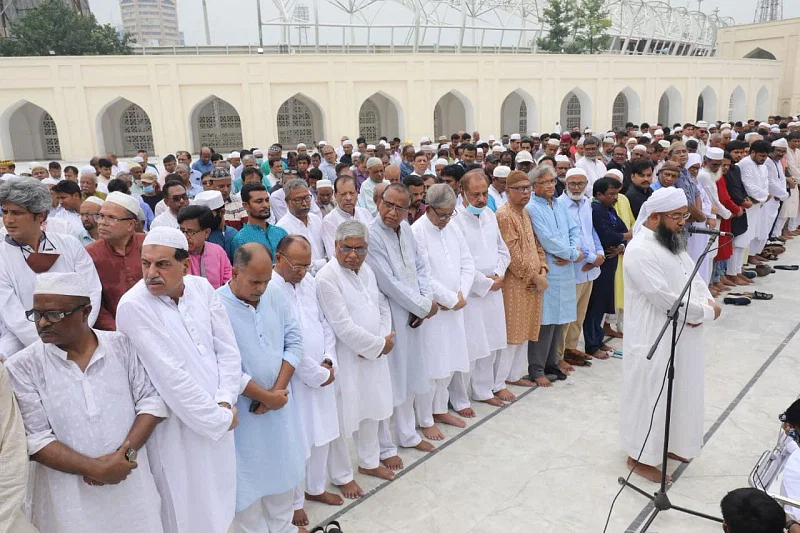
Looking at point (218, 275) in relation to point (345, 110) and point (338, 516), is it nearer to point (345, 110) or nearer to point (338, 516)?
point (338, 516)

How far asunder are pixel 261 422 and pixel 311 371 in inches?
14.9

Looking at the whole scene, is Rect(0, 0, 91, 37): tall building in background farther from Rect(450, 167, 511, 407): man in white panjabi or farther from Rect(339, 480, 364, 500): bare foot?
Rect(339, 480, 364, 500): bare foot

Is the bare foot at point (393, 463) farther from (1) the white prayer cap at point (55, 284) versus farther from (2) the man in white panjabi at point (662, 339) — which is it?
(1) the white prayer cap at point (55, 284)

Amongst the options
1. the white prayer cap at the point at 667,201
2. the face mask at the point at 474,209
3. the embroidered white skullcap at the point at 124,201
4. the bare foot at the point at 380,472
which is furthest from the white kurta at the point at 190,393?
the white prayer cap at the point at 667,201

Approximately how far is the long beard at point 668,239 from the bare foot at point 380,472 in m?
2.22

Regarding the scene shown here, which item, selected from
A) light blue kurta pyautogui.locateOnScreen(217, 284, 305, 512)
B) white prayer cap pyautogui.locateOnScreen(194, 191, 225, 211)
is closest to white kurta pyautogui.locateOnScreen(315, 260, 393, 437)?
light blue kurta pyautogui.locateOnScreen(217, 284, 305, 512)

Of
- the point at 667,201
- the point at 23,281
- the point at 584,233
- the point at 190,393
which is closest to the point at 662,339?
the point at 667,201

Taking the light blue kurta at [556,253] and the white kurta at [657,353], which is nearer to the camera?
the white kurta at [657,353]

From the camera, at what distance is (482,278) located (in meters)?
4.41

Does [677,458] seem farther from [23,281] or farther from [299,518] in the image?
[23,281]

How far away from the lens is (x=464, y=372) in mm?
4402

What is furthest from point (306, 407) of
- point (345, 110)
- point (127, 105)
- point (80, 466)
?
point (127, 105)

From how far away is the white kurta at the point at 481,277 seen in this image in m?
4.48

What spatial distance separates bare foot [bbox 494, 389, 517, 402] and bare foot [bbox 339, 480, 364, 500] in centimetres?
161
